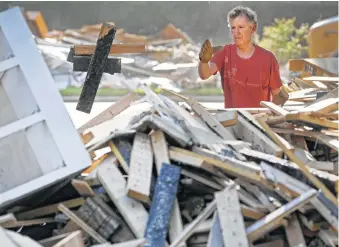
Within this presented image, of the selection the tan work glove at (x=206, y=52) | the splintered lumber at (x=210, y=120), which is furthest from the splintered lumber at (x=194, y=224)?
the tan work glove at (x=206, y=52)

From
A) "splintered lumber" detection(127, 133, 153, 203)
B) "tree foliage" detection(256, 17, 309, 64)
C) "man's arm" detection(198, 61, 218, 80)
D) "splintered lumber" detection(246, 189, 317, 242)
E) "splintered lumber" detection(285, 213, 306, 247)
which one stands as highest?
"man's arm" detection(198, 61, 218, 80)

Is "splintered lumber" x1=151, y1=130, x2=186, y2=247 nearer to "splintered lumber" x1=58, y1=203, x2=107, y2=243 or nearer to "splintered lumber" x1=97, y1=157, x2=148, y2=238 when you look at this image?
"splintered lumber" x1=97, y1=157, x2=148, y2=238

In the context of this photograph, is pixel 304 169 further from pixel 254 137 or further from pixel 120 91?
pixel 120 91

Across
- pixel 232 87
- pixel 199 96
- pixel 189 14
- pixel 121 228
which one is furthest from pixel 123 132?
pixel 189 14

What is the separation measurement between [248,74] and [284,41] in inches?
620

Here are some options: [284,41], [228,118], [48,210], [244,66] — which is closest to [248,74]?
[244,66]

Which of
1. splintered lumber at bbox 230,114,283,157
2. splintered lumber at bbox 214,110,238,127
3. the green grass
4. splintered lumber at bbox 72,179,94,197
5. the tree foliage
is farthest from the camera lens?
the tree foliage

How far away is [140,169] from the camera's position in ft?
12.4

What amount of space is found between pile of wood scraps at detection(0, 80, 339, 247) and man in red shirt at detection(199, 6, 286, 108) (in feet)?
3.81

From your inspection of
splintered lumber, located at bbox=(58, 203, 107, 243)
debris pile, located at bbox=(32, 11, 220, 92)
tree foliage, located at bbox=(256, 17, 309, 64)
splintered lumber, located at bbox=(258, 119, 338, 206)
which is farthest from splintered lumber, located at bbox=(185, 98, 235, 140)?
tree foliage, located at bbox=(256, 17, 309, 64)

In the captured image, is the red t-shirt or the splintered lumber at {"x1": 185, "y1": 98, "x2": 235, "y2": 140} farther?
the red t-shirt

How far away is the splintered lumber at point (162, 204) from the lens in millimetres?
3504

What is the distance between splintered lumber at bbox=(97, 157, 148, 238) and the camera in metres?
3.59

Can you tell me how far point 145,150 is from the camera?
3.92 metres
